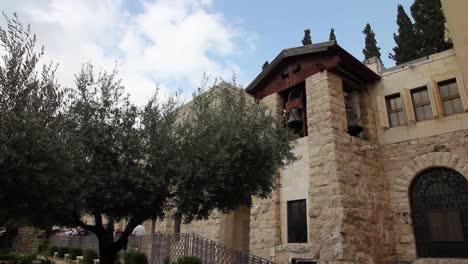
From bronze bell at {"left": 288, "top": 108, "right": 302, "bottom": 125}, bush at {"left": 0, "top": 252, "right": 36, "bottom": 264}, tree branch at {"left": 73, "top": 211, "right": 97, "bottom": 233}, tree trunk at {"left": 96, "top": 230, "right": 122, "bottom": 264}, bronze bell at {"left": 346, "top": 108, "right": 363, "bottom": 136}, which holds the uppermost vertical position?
bronze bell at {"left": 288, "top": 108, "right": 302, "bottom": 125}

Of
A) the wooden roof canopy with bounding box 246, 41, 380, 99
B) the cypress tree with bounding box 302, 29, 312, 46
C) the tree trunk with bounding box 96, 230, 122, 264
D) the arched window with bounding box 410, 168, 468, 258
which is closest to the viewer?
the tree trunk with bounding box 96, 230, 122, 264

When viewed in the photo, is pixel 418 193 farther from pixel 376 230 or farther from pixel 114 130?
pixel 114 130

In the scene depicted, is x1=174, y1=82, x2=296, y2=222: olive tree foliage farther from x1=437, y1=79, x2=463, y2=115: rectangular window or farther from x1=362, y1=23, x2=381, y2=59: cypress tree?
x1=362, y1=23, x2=381, y2=59: cypress tree

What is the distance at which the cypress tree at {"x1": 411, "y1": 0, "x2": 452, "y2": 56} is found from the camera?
15.7m

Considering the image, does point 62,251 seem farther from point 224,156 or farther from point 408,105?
point 408,105

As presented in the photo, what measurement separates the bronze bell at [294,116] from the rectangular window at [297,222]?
2684mm

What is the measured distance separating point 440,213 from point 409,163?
63.6 inches

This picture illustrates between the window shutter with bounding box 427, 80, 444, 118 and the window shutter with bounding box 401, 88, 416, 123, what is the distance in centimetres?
57

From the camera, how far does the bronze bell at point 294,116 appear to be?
11345 mm

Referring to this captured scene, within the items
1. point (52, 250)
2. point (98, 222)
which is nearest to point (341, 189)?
point (98, 222)

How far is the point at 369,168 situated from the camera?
10266 millimetres

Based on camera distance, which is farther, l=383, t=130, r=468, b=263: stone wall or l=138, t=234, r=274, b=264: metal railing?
l=138, t=234, r=274, b=264: metal railing

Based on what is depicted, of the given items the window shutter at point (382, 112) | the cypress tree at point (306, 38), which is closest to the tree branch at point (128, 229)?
the window shutter at point (382, 112)

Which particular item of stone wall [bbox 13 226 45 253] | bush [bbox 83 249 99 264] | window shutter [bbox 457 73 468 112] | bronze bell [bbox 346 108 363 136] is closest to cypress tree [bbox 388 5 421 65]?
window shutter [bbox 457 73 468 112]
